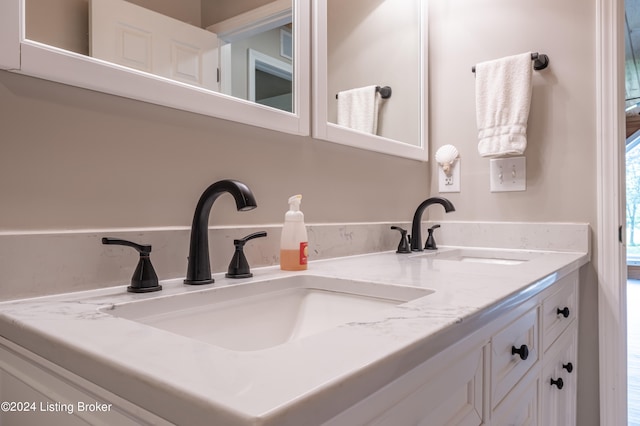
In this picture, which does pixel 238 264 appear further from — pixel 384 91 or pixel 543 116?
pixel 543 116

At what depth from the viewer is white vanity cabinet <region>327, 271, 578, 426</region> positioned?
46 centimetres

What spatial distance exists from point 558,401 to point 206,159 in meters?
1.18

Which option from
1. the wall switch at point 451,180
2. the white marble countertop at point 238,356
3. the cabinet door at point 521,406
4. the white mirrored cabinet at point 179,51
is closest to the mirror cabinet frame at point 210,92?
the white mirrored cabinet at point 179,51

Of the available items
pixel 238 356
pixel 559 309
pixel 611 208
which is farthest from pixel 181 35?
pixel 611 208

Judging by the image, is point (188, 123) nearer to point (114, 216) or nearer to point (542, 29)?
point (114, 216)

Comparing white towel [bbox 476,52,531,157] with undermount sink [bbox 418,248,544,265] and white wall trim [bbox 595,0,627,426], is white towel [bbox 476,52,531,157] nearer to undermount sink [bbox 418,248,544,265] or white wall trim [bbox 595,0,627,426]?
white wall trim [bbox 595,0,627,426]

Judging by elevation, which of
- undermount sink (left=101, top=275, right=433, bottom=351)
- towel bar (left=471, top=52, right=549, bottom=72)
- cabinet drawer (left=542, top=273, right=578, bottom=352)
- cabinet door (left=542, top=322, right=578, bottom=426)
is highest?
towel bar (left=471, top=52, right=549, bottom=72)

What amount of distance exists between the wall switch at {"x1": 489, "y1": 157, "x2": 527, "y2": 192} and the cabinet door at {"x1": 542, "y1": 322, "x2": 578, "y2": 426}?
1.71ft

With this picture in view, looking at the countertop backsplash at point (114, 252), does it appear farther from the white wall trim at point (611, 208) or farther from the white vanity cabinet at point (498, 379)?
the white wall trim at point (611, 208)

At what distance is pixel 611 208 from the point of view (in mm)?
1402

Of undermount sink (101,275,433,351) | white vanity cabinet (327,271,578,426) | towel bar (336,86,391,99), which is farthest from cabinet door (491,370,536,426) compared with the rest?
towel bar (336,86,391,99)

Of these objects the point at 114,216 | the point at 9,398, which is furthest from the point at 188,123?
the point at 9,398

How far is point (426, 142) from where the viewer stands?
1755 millimetres

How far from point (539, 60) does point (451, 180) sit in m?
0.53
